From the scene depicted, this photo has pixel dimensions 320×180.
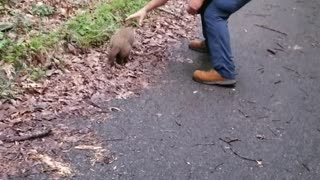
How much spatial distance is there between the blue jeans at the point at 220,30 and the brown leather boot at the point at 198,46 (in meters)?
0.79

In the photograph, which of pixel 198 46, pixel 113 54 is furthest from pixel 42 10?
pixel 198 46

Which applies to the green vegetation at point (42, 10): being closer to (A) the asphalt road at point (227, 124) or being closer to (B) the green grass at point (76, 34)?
(B) the green grass at point (76, 34)

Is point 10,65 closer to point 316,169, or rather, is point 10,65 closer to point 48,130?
point 48,130

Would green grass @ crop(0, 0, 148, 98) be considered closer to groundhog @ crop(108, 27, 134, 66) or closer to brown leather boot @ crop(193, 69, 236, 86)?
groundhog @ crop(108, 27, 134, 66)

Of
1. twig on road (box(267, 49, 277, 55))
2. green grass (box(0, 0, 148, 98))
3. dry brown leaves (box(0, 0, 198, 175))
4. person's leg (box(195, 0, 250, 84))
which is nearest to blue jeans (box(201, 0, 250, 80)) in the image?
person's leg (box(195, 0, 250, 84))

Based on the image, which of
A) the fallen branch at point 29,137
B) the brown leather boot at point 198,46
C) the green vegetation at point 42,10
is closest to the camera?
the fallen branch at point 29,137

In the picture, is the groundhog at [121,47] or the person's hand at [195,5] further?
the groundhog at [121,47]

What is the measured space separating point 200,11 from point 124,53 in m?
0.94

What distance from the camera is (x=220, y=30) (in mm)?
4668

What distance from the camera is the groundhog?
199 inches

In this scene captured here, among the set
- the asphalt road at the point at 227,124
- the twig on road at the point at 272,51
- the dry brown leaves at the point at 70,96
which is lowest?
the twig on road at the point at 272,51

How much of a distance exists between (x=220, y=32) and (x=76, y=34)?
1876mm

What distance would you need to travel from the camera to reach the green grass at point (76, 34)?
16.4 feet

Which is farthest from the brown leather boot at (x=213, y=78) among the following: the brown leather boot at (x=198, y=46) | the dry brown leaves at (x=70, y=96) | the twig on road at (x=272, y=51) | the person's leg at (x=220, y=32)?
the twig on road at (x=272, y=51)
